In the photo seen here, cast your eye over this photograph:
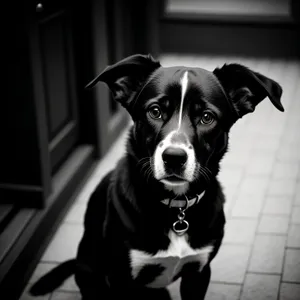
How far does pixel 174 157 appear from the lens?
227 cm

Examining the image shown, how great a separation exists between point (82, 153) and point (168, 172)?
2.24 meters

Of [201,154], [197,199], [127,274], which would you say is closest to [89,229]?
Answer: [127,274]

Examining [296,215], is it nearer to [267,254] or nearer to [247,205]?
[247,205]

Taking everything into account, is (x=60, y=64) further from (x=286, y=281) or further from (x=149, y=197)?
(x=286, y=281)

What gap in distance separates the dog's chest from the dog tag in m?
0.02

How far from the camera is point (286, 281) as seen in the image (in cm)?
321


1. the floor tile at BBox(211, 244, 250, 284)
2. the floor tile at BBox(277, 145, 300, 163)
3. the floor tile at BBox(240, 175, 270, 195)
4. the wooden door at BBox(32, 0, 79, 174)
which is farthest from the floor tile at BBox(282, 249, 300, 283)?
the wooden door at BBox(32, 0, 79, 174)

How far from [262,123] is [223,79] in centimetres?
300

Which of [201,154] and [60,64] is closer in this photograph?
[201,154]

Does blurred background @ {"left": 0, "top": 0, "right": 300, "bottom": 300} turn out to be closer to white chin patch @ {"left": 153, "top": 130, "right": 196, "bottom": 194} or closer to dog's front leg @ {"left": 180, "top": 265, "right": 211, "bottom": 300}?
dog's front leg @ {"left": 180, "top": 265, "right": 211, "bottom": 300}

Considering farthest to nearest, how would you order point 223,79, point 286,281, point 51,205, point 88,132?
point 88,132, point 51,205, point 286,281, point 223,79

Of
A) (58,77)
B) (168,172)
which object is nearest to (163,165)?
(168,172)

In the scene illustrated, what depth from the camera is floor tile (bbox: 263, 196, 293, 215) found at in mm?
3949

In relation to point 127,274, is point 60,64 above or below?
above
